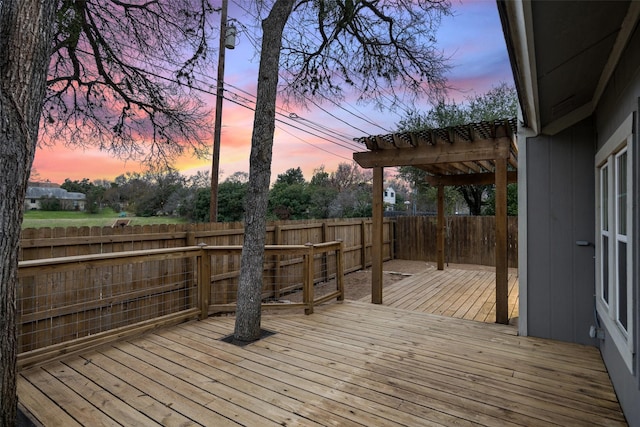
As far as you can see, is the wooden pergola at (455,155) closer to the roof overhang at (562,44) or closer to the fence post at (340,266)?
the fence post at (340,266)

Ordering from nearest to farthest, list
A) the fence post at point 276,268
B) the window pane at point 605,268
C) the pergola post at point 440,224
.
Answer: the window pane at point 605,268
the fence post at point 276,268
the pergola post at point 440,224

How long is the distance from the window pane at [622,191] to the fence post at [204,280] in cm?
405

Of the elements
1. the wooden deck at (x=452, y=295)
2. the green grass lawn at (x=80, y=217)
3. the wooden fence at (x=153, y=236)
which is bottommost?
the wooden deck at (x=452, y=295)

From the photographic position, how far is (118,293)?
12.6ft

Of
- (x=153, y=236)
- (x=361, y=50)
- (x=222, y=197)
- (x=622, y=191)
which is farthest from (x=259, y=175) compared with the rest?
(x=222, y=197)

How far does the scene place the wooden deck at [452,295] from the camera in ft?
15.9

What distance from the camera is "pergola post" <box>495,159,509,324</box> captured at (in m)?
4.21

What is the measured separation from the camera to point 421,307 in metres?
5.04

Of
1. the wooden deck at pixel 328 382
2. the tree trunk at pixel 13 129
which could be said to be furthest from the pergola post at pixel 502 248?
the tree trunk at pixel 13 129

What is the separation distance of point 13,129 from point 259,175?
196 centimetres

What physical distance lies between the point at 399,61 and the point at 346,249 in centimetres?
446

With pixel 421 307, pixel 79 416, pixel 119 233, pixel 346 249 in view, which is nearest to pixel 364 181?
pixel 346 249

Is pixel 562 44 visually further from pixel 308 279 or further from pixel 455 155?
pixel 308 279

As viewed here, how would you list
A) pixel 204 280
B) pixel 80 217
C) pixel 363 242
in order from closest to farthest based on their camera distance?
pixel 204 280
pixel 363 242
pixel 80 217
